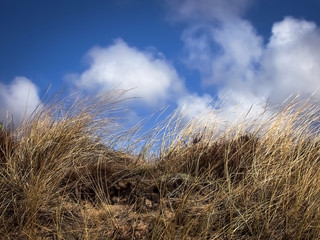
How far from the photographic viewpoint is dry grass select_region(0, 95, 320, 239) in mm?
2979

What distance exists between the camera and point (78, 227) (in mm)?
3160

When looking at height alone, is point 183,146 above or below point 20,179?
above

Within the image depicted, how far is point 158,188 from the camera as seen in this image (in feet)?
10.0

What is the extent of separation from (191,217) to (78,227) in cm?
91

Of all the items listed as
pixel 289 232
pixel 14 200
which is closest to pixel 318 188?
pixel 289 232

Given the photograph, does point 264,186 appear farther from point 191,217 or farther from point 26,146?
point 26,146

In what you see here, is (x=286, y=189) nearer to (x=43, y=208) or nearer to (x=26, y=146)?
(x=43, y=208)

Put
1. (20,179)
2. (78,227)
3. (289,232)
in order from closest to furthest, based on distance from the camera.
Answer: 1. (289,232)
2. (78,227)
3. (20,179)

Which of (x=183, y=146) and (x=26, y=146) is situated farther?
(x=183, y=146)

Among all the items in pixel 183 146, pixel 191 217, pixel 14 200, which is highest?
pixel 183 146

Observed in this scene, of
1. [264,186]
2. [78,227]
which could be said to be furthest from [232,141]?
[78,227]

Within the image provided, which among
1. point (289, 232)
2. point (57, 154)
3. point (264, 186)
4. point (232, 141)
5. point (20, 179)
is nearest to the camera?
point (289, 232)

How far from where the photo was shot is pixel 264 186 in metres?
3.39

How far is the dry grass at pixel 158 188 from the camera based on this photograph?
9.77ft
